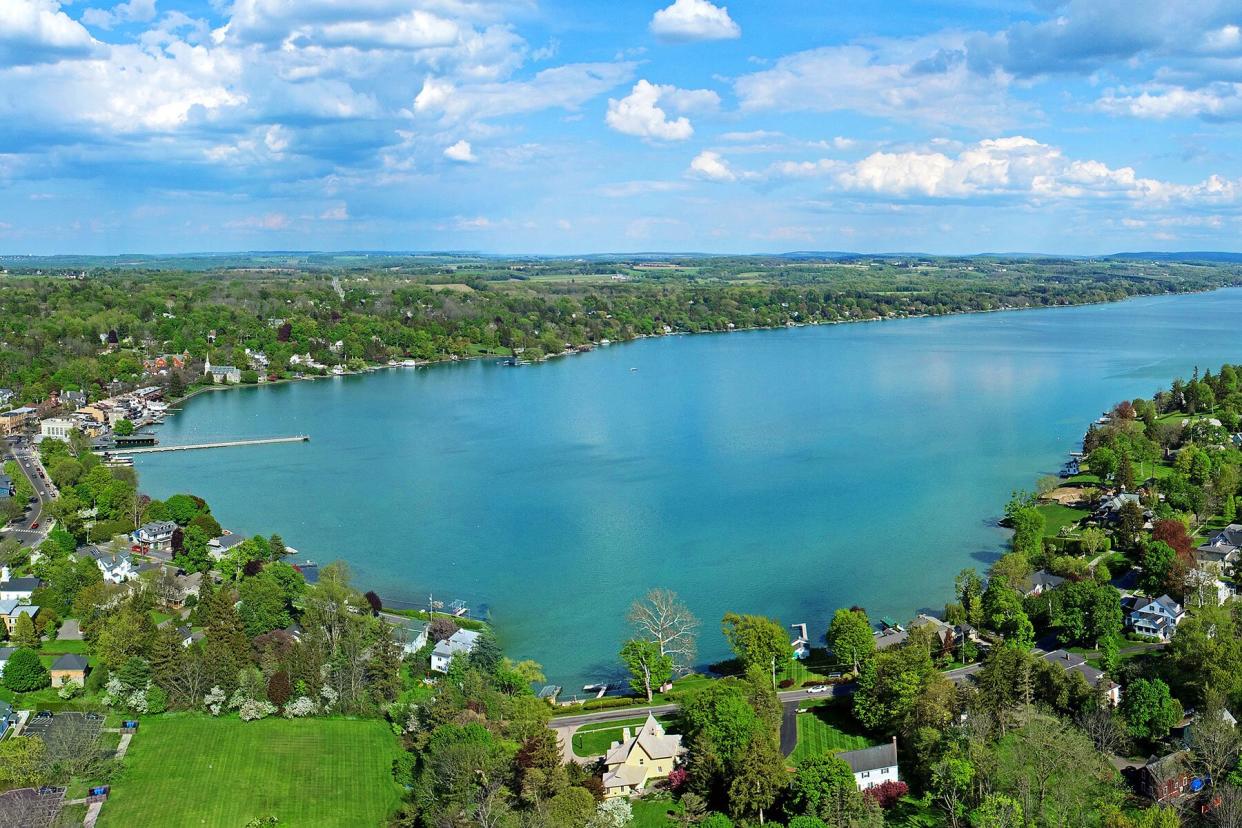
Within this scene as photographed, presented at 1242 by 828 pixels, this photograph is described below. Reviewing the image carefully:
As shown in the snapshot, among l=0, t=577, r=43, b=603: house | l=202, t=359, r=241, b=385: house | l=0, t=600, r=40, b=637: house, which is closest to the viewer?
l=0, t=600, r=40, b=637: house

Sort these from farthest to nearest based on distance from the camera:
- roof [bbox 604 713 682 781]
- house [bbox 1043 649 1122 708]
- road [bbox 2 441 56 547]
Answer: road [bbox 2 441 56 547] → house [bbox 1043 649 1122 708] → roof [bbox 604 713 682 781]

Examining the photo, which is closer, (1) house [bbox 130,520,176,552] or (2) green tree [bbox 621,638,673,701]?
(2) green tree [bbox 621,638,673,701]

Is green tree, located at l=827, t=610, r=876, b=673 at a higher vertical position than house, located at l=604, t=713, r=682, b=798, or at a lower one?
higher

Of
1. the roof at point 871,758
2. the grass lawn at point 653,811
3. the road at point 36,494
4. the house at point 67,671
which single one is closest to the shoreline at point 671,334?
the road at point 36,494

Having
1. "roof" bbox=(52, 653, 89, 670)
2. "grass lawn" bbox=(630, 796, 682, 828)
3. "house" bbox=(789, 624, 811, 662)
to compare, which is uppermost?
"roof" bbox=(52, 653, 89, 670)

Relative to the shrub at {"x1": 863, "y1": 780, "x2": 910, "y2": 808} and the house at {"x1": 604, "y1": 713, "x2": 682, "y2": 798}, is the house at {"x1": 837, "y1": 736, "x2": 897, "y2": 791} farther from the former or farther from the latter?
the house at {"x1": 604, "y1": 713, "x2": 682, "y2": 798}

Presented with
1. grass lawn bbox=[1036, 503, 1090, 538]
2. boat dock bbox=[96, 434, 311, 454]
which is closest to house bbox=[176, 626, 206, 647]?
grass lawn bbox=[1036, 503, 1090, 538]
